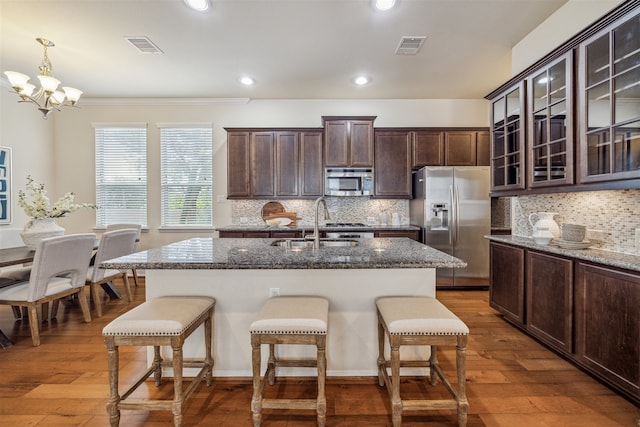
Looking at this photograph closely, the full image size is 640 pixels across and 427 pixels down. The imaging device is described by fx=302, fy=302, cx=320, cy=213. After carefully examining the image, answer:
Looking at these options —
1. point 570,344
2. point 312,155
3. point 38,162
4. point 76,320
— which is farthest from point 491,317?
point 38,162

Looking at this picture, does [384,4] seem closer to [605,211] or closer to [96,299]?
[605,211]

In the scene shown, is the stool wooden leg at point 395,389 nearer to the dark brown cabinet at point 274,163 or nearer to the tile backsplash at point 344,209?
the dark brown cabinet at point 274,163

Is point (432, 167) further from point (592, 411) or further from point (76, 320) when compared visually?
point (76, 320)

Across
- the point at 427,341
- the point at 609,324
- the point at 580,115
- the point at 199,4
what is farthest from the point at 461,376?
the point at 199,4

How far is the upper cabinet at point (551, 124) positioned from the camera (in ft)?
7.70

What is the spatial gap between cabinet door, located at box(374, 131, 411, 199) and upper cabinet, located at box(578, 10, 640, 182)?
2553 mm

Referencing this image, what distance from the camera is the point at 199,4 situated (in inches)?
102

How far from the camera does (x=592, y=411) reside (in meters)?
1.80

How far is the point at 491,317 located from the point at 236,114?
4.68 metres

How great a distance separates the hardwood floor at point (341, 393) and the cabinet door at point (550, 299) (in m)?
0.17

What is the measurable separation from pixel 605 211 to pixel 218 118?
506 cm

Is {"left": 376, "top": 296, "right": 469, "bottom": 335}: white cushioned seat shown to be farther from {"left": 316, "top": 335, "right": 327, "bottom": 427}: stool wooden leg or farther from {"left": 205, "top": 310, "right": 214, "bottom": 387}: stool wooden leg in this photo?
{"left": 205, "top": 310, "right": 214, "bottom": 387}: stool wooden leg

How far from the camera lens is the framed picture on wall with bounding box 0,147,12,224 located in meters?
4.25

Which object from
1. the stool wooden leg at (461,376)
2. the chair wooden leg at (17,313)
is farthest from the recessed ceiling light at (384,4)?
the chair wooden leg at (17,313)
